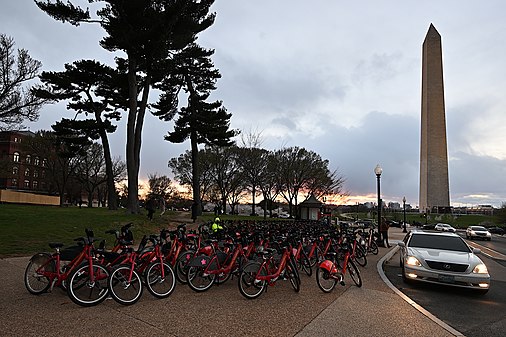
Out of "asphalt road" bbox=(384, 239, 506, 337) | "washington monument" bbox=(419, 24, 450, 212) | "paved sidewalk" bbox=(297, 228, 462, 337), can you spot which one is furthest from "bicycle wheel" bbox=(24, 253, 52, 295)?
"washington monument" bbox=(419, 24, 450, 212)

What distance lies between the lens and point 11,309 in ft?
17.2

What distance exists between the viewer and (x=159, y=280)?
6.18 metres

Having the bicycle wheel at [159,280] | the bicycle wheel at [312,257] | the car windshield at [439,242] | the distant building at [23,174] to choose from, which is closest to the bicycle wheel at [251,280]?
the bicycle wheel at [159,280]

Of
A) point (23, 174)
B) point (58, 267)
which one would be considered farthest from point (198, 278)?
point (23, 174)

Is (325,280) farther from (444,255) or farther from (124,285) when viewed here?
(124,285)

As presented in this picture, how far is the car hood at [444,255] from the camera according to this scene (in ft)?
25.5

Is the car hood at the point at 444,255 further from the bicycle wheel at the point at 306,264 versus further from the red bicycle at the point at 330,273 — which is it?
the bicycle wheel at the point at 306,264

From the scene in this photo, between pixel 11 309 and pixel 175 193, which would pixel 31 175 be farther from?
pixel 11 309

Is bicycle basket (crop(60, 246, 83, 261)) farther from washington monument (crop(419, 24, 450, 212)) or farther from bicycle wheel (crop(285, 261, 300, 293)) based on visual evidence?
washington monument (crop(419, 24, 450, 212))

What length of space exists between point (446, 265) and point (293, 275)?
3.30 meters

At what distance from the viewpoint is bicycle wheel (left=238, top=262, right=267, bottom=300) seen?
252 inches

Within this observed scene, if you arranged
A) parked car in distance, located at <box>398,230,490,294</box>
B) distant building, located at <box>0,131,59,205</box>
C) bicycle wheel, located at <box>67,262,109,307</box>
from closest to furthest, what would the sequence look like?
bicycle wheel, located at <box>67,262,109,307</box> → parked car in distance, located at <box>398,230,490,294</box> → distant building, located at <box>0,131,59,205</box>

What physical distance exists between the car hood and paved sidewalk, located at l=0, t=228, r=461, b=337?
1631 millimetres

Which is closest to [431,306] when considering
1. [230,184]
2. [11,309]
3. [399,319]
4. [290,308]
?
[399,319]
